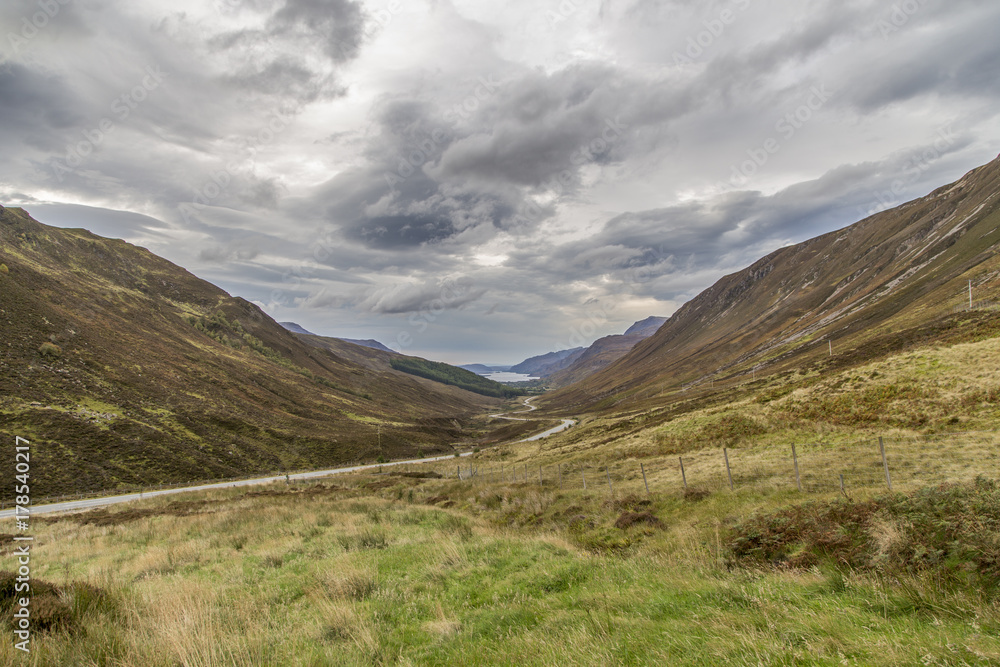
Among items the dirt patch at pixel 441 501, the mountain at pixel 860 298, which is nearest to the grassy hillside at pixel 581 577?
the dirt patch at pixel 441 501

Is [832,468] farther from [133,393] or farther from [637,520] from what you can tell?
[133,393]

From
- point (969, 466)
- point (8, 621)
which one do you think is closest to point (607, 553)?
point (8, 621)

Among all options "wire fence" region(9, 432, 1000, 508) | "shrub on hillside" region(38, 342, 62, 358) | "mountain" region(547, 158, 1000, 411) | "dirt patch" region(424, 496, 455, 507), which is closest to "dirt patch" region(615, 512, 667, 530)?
"wire fence" region(9, 432, 1000, 508)

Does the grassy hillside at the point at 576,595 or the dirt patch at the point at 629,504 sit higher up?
the grassy hillside at the point at 576,595

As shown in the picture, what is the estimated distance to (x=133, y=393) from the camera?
69.0 meters

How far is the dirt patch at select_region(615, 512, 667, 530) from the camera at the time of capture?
13807 millimetres

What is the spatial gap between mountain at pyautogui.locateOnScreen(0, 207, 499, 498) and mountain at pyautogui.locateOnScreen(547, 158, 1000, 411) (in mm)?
73606

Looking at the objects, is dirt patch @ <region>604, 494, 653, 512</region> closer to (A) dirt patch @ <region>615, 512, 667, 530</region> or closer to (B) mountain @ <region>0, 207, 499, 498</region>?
(A) dirt patch @ <region>615, 512, 667, 530</region>

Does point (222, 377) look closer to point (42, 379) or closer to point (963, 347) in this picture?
point (42, 379)

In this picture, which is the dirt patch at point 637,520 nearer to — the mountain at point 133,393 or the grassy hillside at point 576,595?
the grassy hillside at point 576,595

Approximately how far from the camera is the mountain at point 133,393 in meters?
54.5

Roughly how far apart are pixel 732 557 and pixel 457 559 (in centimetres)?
661

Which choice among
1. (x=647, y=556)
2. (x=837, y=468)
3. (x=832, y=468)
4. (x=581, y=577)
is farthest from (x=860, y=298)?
(x=581, y=577)

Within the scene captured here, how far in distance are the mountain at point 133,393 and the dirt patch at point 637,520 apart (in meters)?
63.0
